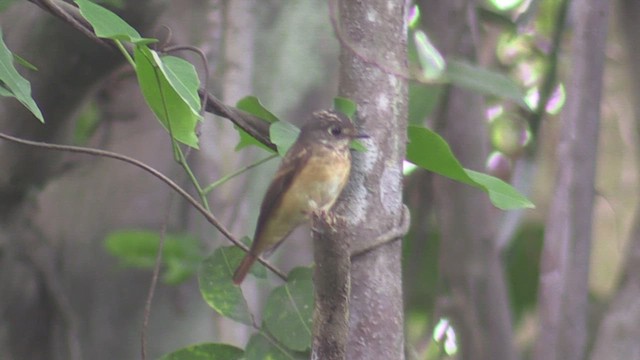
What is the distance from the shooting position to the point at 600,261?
13.9 ft

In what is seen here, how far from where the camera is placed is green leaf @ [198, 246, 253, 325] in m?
2.22

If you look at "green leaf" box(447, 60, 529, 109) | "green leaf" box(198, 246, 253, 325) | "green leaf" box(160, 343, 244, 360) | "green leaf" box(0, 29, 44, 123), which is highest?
"green leaf" box(447, 60, 529, 109)

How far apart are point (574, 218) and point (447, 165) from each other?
93cm

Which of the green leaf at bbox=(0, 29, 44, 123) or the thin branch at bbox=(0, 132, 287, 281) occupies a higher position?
the green leaf at bbox=(0, 29, 44, 123)

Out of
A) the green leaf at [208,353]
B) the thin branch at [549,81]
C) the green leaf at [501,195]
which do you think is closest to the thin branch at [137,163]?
the green leaf at [208,353]

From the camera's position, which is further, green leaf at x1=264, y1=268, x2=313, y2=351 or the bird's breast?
green leaf at x1=264, y1=268, x2=313, y2=351

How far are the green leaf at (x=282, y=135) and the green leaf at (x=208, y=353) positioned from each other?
463 mm

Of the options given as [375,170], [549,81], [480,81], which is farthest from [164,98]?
[549,81]

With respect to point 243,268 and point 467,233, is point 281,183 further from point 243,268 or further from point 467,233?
point 467,233

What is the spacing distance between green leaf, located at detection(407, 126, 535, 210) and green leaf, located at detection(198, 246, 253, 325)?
0.46 meters

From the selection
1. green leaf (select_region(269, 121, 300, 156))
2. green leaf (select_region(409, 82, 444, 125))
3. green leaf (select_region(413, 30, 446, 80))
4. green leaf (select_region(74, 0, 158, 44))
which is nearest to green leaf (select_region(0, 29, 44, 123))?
green leaf (select_region(74, 0, 158, 44))

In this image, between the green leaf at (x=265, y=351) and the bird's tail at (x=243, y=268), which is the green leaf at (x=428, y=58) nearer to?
the bird's tail at (x=243, y=268)

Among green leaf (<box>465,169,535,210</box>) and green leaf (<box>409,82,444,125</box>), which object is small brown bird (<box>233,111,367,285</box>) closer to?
green leaf (<box>465,169,535,210</box>)

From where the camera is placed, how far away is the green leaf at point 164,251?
132 inches
